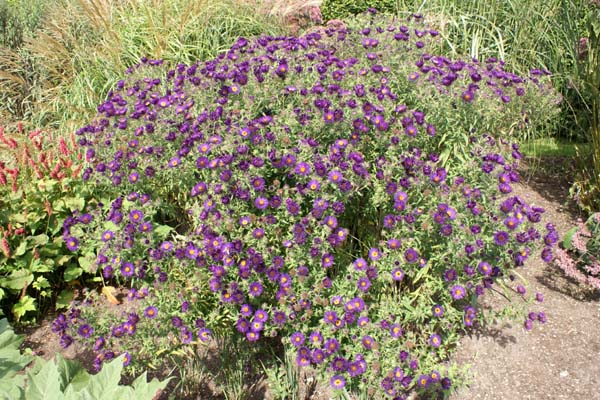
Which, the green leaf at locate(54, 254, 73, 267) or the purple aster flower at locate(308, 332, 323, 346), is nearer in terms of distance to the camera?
the purple aster flower at locate(308, 332, 323, 346)

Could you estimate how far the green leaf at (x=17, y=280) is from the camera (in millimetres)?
3096

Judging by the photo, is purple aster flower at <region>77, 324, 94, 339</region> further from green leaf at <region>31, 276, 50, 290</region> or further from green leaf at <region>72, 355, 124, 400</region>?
green leaf at <region>72, 355, 124, 400</region>

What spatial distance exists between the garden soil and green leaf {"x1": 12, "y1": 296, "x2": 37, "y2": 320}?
0.20 meters

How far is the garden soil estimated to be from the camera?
8.82 feet

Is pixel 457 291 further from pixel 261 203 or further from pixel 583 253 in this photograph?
pixel 583 253

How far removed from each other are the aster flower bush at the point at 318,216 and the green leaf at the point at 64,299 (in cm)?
83

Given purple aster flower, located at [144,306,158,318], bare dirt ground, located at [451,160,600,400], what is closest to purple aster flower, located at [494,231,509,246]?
bare dirt ground, located at [451,160,600,400]

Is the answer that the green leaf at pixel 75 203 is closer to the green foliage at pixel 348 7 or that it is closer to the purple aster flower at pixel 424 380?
the purple aster flower at pixel 424 380

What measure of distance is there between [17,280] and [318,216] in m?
2.00

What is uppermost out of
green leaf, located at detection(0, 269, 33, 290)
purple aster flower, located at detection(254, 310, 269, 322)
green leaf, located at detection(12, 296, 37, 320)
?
purple aster flower, located at detection(254, 310, 269, 322)

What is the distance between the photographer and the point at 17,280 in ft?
10.2

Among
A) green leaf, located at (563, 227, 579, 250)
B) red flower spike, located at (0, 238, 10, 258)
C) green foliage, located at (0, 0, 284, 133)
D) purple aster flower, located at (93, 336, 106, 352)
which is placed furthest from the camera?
green foliage, located at (0, 0, 284, 133)

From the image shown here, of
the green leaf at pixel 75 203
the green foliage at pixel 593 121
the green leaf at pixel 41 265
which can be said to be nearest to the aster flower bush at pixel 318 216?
the green leaf at pixel 75 203

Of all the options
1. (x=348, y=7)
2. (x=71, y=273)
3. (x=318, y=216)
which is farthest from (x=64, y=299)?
(x=348, y=7)
